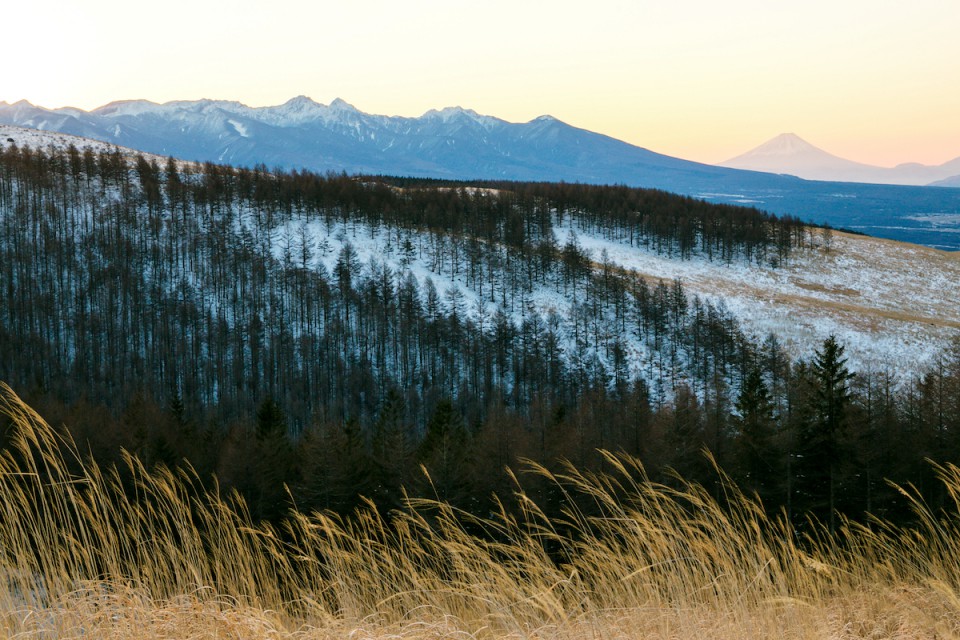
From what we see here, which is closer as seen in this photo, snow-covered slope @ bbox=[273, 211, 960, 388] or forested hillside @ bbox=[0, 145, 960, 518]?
forested hillside @ bbox=[0, 145, 960, 518]

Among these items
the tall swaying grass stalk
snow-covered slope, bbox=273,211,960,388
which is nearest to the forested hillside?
snow-covered slope, bbox=273,211,960,388

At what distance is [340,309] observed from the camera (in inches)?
5089

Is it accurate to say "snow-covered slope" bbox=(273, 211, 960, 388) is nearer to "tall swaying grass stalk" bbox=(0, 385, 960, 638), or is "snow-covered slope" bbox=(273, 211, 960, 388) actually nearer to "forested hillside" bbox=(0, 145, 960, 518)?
"forested hillside" bbox=(0, 145, 960, 518)

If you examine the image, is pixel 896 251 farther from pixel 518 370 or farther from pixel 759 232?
pixel 518 370

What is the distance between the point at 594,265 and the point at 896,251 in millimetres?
98837

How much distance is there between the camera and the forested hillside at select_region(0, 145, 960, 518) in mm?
99562

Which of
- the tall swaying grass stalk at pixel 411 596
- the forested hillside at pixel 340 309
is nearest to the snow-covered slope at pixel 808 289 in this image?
the forested hillside at pixel 340 309

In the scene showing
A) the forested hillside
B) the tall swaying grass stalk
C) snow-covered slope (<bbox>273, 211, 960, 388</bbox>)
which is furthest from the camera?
snow-covered slope (<bbox>273, 211, 960, 388</bbox>)

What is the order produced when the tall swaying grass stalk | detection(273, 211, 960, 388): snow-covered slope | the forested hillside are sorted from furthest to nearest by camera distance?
detection(273, 211, 960, 388): snow-covered slope
the forested hillside
the tall swaying grass stalk

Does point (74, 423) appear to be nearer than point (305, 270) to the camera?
Yes

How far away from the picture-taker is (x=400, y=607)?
5891mm

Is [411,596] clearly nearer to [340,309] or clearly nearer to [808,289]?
[340,309]

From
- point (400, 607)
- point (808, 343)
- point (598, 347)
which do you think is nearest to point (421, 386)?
point (598, 347)

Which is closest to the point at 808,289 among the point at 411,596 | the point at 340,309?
the point at 340,309
